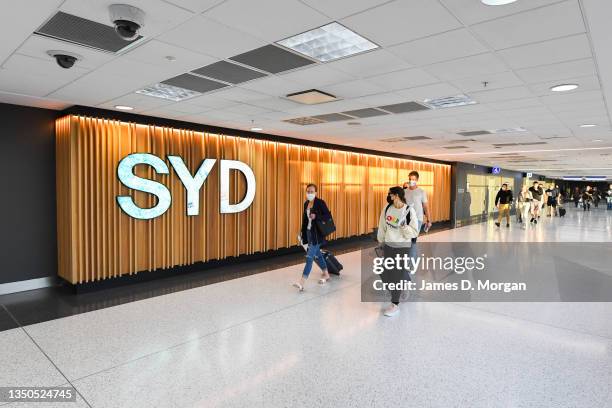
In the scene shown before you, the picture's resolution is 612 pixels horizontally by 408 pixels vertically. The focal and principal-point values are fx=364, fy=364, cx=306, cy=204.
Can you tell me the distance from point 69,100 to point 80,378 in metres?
3.68

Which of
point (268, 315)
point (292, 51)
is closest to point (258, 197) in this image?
point (268, 315)

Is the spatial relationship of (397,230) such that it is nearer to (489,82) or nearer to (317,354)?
(317,354)

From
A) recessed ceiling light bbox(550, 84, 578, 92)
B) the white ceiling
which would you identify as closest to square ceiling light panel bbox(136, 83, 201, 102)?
the white ceiling

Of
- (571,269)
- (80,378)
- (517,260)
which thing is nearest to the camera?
(80,378)

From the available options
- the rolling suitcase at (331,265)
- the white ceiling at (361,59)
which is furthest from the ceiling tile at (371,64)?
the rolling suitcase at (331,265)

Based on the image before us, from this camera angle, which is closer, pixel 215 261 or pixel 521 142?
pixel 215 261

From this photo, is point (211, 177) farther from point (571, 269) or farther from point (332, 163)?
point (571, 269)

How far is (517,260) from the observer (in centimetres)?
738

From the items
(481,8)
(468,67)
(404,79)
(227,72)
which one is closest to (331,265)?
(404,79)

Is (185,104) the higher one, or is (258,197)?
(185,104)

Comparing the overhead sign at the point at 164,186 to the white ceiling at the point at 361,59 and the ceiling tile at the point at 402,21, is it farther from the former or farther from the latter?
the ceiling tile at the point at 402,21

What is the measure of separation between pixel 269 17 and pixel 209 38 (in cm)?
63

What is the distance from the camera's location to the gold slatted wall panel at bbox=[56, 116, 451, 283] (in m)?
5.37

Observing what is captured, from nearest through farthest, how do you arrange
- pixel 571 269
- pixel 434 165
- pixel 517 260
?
pixel 571 269, pixel 517 260, pixel 434 165
